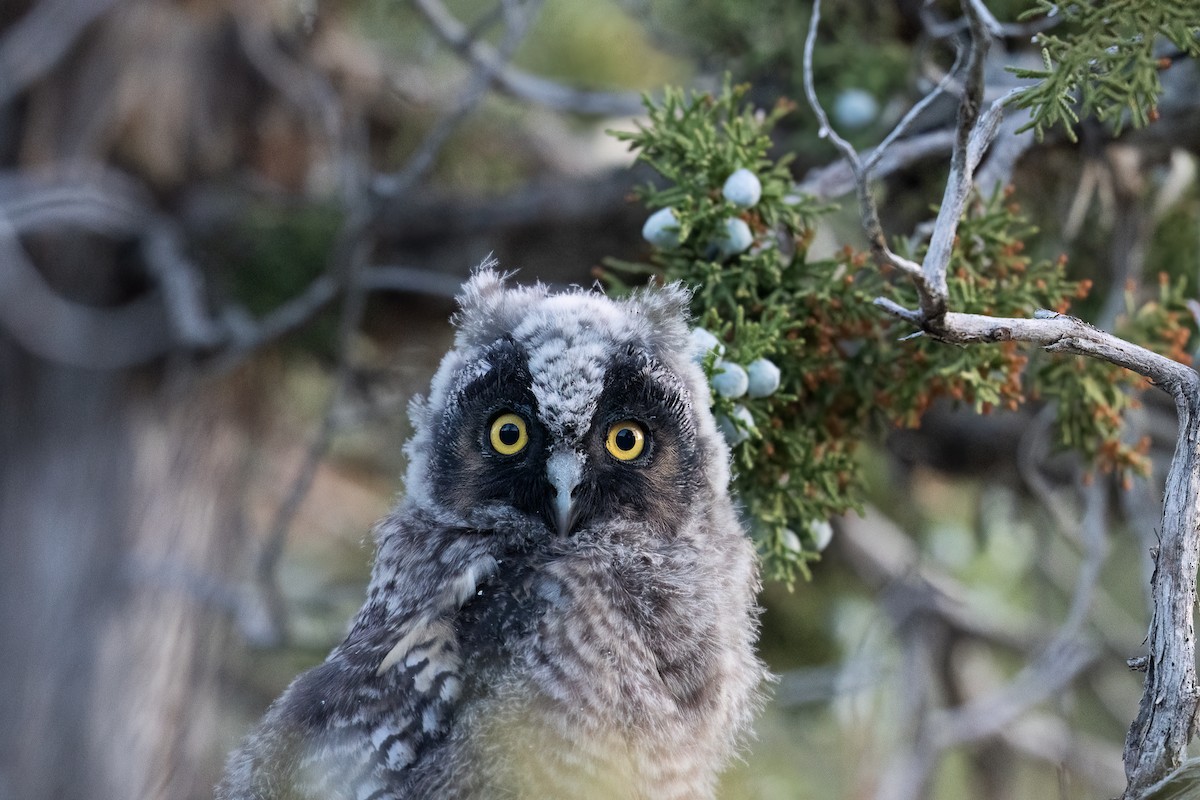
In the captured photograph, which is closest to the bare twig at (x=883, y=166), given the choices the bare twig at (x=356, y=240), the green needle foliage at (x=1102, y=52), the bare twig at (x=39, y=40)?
the green needle foliage at (x=1102, y=52)

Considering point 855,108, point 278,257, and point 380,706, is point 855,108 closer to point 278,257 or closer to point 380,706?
point 380,706

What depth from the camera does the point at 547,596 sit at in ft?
6.07

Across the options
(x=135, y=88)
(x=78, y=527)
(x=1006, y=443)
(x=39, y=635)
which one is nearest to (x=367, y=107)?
(x=135, y=88)

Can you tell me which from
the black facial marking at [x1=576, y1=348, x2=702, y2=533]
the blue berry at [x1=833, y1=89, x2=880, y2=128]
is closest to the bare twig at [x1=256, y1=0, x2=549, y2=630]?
the blue berry at [x1=833, y1=89, x2=880, y2=128]

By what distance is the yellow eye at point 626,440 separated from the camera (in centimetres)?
197

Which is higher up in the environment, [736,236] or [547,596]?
[736,236]

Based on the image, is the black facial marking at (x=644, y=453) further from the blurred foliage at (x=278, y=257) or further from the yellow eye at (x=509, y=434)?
the blurred foliage at (x=278, y=257)

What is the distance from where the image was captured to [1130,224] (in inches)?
112

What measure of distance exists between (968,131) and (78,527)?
4325mm

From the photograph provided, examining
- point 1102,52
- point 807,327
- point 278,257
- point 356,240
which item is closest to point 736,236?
point 807,327

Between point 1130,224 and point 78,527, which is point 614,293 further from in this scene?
point 78,527

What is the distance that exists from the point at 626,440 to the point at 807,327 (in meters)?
0.41

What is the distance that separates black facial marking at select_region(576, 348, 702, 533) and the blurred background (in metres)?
1.72

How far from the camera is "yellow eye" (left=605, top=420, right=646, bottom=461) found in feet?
6.46
